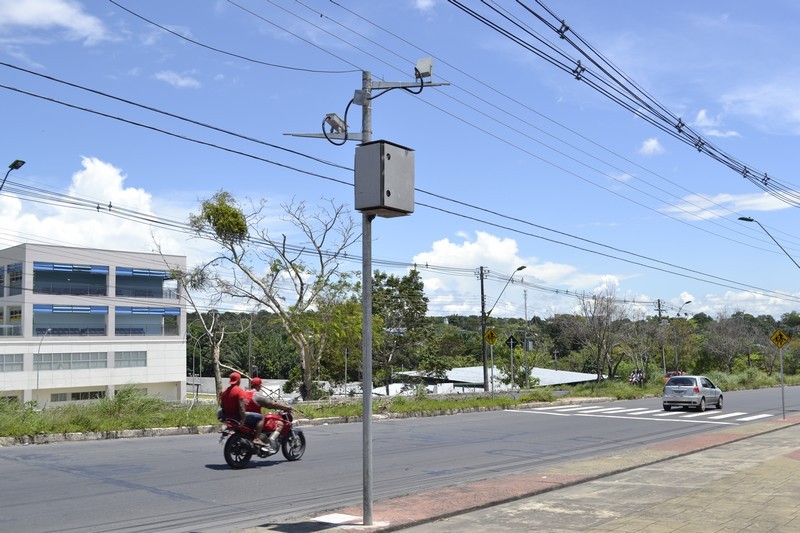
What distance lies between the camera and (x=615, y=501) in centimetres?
953

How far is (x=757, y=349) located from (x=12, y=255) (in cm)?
8258

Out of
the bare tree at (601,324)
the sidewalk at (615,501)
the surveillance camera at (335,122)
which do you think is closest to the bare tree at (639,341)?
the bare tree at (601,324)

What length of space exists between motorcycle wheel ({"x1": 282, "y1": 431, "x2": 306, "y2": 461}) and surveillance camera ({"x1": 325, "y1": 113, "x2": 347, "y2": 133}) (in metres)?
7.00

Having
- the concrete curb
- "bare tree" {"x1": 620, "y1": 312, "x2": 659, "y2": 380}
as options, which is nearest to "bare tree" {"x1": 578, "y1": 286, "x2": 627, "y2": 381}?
"bare tree" {"x1": 620, "y1": 312, "x2": 659, "y2": 380}

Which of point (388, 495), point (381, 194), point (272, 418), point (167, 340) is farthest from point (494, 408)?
point (167, 340)

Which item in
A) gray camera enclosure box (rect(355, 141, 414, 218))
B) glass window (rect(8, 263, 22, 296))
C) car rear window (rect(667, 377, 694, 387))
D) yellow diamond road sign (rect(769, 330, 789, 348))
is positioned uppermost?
glass window (rect(8, 263, 22, 296))

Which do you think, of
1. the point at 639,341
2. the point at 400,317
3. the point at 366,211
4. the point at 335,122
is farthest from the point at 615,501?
the point at 400,317

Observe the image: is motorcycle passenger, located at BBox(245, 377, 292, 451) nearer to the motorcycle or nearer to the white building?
the motorcycle

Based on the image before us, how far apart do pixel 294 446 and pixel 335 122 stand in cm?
726

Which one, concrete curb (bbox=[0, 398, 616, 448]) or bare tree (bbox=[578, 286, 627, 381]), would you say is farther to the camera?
bare tree (bbox=[578, 286, 627, 381])

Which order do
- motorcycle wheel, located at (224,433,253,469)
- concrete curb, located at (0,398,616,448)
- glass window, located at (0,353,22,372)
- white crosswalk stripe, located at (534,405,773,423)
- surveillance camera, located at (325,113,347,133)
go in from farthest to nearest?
glass window, located at (0,353,22,372)
white crosswalk stripe, located at (534,405,773,423)
concrete curb, located at (0,398,616,448)
motorcycle wheel, located at (224,433,253,469)
surveillance camera, located at (325,113,347,133)

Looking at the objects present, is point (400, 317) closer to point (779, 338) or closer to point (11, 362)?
point (11, 362)

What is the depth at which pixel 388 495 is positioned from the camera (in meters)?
10.5

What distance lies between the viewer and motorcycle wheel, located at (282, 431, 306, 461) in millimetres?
13500
